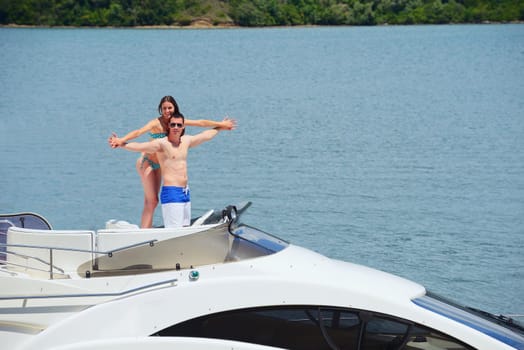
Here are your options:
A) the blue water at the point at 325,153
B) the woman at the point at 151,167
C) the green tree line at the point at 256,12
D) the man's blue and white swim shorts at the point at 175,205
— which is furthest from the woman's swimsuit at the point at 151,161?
the green tree line at the point at 256,12

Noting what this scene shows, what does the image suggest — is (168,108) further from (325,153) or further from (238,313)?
(325,153)

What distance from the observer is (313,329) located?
5.39 metres

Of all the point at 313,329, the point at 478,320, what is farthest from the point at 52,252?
the point at 478,320

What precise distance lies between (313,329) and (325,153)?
57.1 feet

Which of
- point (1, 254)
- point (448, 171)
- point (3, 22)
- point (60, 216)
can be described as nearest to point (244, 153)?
point (448, 171)

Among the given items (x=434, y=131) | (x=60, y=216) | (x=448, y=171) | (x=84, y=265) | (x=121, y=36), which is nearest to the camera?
(x=84, y=265)

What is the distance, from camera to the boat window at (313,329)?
533 cm

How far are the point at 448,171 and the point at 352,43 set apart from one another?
53.1m

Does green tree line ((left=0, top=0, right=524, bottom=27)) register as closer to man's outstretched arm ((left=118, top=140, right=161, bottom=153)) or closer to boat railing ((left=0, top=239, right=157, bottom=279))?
man's outstretched arm ((left=118, top=140, right=161, bottom=153))

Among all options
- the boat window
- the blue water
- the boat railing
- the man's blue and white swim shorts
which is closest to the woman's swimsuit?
the man's blue and white swim shorts

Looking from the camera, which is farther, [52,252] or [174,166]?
[174,166]

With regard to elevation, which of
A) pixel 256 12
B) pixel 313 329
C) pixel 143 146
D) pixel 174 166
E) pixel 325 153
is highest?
pixel 256 12

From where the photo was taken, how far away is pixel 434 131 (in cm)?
2712

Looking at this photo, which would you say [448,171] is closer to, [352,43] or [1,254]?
[1,254]
